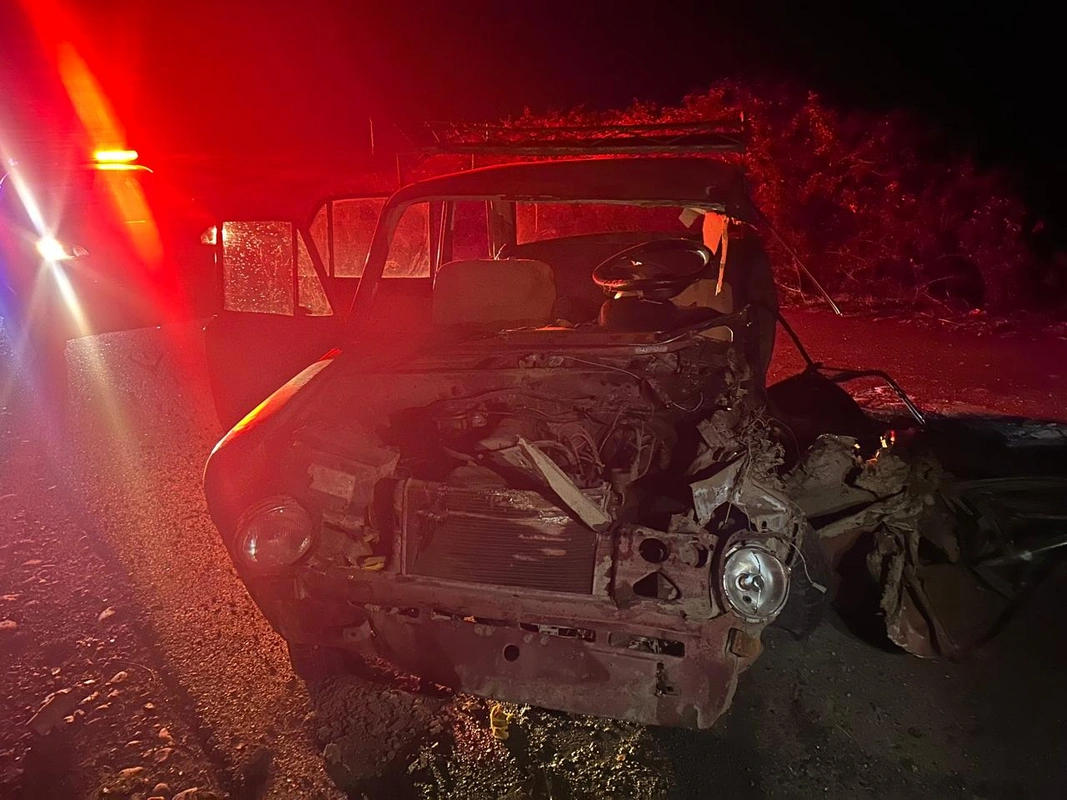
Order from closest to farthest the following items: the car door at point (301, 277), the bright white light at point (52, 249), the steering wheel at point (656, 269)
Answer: the steering wheel at point (656, 269) → the car door at point (301, 277) → the bright white light at point (52, 249)

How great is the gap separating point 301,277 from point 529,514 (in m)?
2.19

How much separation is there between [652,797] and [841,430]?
2.73 meters

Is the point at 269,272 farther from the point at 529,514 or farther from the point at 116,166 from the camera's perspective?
the point at 116,166

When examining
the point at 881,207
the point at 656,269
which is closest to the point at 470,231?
the point at 656,269

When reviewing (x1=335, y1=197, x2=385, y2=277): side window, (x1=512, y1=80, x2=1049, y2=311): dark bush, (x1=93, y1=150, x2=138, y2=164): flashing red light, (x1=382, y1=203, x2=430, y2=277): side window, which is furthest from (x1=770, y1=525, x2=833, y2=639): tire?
(x1=93, y1=150, x2=138, y2=164): flashing red light

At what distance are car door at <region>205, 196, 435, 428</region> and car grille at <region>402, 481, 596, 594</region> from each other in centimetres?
154

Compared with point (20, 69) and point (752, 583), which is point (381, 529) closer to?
point (752, 583)

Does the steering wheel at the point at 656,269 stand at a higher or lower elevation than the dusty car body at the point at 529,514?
higher

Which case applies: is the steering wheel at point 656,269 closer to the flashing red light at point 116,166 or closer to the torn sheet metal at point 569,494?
the torn sheet metal at point 569,494

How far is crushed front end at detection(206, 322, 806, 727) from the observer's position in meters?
2.58

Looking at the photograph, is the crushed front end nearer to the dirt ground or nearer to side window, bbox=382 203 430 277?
the dirt ground

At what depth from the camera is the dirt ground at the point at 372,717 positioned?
2.70 metres

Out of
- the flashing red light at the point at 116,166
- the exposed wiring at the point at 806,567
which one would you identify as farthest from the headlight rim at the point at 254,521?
the flashing red light at the point at 116,166

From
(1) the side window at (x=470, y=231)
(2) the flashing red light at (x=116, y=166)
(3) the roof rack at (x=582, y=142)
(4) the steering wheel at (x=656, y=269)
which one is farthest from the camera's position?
(2) the flashing red light at (x=116, y=166)
